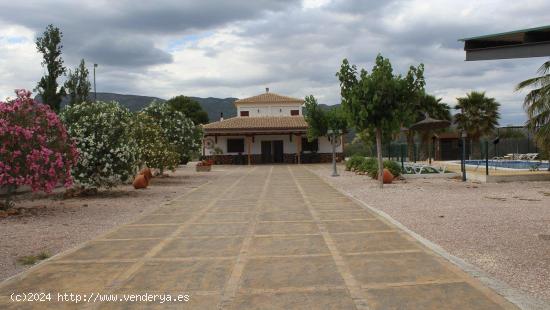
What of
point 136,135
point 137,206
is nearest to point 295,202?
point 137,206

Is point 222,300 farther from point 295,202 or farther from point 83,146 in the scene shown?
point 83,146

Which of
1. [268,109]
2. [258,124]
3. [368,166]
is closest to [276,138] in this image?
[258,124]

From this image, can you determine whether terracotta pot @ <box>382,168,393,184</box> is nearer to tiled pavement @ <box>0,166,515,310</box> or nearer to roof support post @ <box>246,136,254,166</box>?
tiled pavement @ <box>0,166,515,310</box>

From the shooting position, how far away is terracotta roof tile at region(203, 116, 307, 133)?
37.0m

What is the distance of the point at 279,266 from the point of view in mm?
5859

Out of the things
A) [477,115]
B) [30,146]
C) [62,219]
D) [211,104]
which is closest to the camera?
[62,219]

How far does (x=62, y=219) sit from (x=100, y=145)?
14.4 ft

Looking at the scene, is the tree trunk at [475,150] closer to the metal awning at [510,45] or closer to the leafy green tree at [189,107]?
the metal awning at [510,45]

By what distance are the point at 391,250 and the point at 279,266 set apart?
1.61 metres

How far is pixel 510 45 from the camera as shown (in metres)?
5.86

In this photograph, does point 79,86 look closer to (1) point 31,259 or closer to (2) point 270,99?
(2) point 270,99

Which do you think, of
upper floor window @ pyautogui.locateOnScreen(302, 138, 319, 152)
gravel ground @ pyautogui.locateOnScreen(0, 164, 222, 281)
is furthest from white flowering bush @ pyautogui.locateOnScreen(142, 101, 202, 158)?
upper floor window @ pyautogui.locateOnScreen(302, 138, 319, 152)

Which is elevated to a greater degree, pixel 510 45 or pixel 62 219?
pixel 510 45

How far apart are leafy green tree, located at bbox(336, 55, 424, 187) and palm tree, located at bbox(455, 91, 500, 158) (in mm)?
17809
